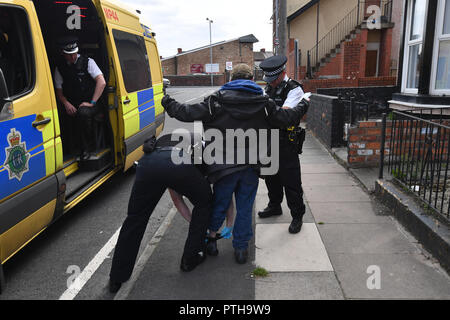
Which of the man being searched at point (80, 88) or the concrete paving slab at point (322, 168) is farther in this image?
the concrete paving slab at point (322, 168)

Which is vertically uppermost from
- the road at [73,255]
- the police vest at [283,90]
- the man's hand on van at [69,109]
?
the police vest at [283,90]

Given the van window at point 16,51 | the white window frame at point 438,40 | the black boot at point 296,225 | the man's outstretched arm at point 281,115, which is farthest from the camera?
the white window frame at point 438,40

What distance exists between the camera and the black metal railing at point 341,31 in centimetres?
1516

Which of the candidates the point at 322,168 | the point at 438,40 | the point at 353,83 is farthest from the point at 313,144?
the point at 353,83

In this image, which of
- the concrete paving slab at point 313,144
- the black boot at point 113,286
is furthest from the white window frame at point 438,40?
the black boot at point 113,286

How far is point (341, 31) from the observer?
1622 centimetres

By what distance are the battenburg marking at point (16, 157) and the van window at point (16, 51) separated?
53 centimetres

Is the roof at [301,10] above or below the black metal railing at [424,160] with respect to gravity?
above

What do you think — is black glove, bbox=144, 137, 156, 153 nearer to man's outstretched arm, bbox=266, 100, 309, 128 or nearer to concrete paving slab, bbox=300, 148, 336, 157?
man's outstretched arm, bbox=266, 100, 309, 128

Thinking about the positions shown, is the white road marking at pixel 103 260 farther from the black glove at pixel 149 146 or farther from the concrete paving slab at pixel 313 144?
the concrete paving slab at pixel 313 144

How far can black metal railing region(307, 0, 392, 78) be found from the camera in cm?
1516

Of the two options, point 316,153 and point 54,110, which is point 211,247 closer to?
point 54,110

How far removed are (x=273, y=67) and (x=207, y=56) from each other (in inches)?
2205

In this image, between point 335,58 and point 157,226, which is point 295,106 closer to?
point 157,226
